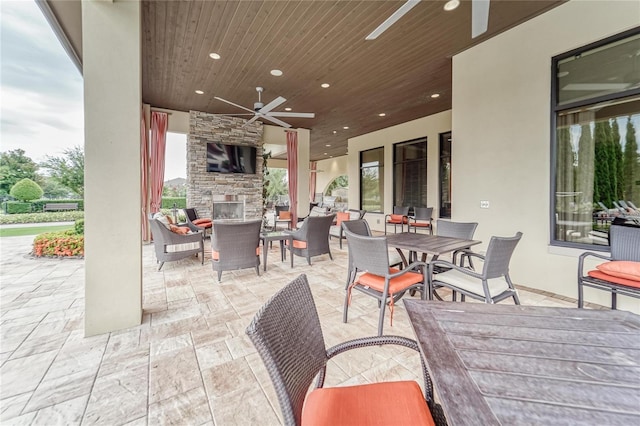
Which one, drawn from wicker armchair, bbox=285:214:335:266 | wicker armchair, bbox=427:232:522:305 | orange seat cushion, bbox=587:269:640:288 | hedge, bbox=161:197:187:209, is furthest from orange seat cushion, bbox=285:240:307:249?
hedge, bbox=161:197:187:209

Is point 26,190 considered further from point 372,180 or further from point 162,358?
point 372,180

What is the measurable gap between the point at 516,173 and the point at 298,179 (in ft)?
19.6

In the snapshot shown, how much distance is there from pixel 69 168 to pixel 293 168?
5.27 m

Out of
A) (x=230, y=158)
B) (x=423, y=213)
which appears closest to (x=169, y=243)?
(x=230, y=158)

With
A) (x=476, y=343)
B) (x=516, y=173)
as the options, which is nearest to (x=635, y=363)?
(x=476, y=343)

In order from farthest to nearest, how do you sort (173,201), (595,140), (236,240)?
(173,201) < (236,240) < (595,140)

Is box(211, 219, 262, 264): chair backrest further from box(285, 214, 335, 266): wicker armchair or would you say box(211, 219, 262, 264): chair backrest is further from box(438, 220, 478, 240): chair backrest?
box(438, 220, 478, 240): chair backrest

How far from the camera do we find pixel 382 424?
0.84m

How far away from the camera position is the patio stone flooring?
4.81 ft

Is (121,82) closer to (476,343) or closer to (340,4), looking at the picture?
(340,4)

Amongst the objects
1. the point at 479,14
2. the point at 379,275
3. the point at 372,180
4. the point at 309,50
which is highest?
the point at 309,50

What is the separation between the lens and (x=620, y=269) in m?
2.30

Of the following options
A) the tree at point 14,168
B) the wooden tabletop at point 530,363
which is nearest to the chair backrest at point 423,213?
the wooden tabletop at point 530,363

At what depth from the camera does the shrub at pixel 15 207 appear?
4461mm
